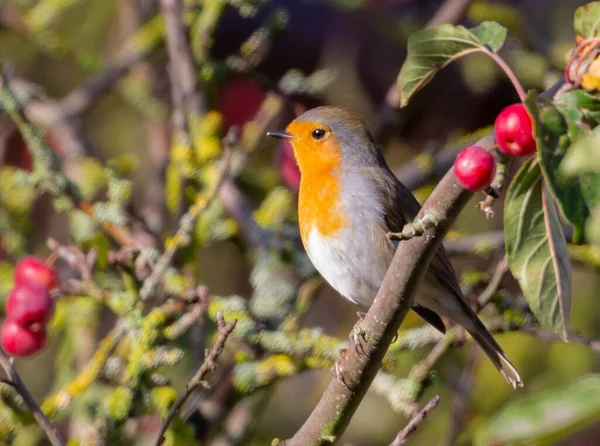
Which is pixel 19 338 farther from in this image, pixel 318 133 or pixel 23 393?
pixel 318 133

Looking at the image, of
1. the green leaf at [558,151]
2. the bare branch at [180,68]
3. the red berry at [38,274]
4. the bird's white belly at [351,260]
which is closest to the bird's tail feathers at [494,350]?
the bird's white belly at [351,260]

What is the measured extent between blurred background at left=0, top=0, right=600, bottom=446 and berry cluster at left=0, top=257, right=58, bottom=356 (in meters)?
0.31

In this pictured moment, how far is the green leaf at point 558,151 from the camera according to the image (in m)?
1.33

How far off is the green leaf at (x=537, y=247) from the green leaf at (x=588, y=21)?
24 cm

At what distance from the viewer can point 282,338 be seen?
8.68 ft

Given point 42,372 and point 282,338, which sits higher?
point 282,338

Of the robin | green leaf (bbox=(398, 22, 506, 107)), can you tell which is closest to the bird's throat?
the robin

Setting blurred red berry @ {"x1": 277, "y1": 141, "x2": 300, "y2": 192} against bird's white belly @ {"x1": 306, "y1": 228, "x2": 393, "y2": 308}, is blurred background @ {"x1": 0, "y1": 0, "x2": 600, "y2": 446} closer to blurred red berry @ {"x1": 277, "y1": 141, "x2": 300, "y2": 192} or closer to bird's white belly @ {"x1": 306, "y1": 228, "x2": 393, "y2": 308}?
blurred red berry @ {"x1": 277, "y1": 141, "x2": 300, "y2": 192}

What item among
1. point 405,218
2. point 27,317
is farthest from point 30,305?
point 405,218

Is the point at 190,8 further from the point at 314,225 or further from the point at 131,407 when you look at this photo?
the point at 131,407

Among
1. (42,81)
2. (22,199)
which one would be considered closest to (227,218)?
(22,199)

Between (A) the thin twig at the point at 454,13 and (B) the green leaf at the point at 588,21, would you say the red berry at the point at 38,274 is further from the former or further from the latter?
(A) the thin twig at the point at 454,13

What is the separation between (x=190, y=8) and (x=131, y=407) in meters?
1.66

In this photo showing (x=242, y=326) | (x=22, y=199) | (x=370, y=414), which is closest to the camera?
(x=242, y=326)
